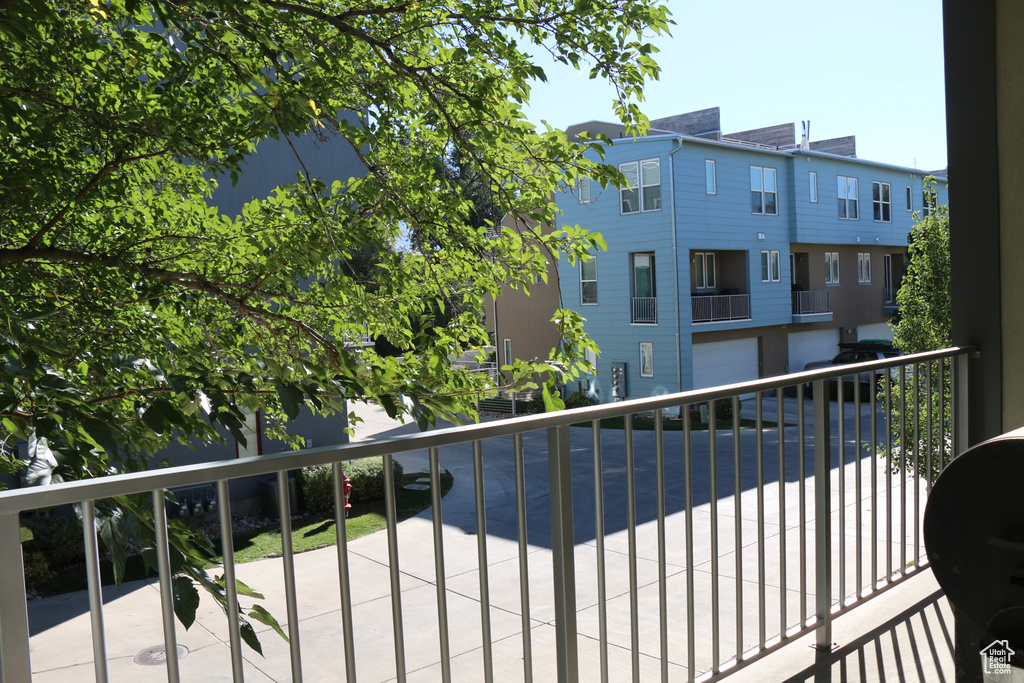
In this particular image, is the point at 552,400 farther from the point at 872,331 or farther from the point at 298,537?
the point at 872,331

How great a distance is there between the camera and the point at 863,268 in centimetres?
2445

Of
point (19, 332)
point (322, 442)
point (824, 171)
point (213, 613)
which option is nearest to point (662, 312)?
point (824, 171)

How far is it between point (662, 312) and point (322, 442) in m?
9.79

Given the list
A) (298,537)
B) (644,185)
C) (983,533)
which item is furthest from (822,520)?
(644,185)

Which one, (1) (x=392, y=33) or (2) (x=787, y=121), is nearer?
(1) (x=392, y=33)

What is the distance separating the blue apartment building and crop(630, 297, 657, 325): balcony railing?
34 millimetres

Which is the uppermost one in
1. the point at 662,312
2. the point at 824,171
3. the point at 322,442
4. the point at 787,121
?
the point at 787,121

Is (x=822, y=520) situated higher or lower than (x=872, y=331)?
higher

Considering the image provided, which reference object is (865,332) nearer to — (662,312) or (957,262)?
(662,312)

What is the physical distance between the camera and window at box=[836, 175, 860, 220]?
21.9 meters

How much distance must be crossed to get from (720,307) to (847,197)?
6.29m

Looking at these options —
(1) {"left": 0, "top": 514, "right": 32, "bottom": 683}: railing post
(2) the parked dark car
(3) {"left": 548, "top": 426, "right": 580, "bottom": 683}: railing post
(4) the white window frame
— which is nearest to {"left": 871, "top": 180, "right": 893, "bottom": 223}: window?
(4) the white window frame

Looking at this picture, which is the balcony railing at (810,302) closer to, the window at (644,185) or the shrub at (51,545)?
the window at (644,185)

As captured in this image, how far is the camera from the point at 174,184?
3.62 m
